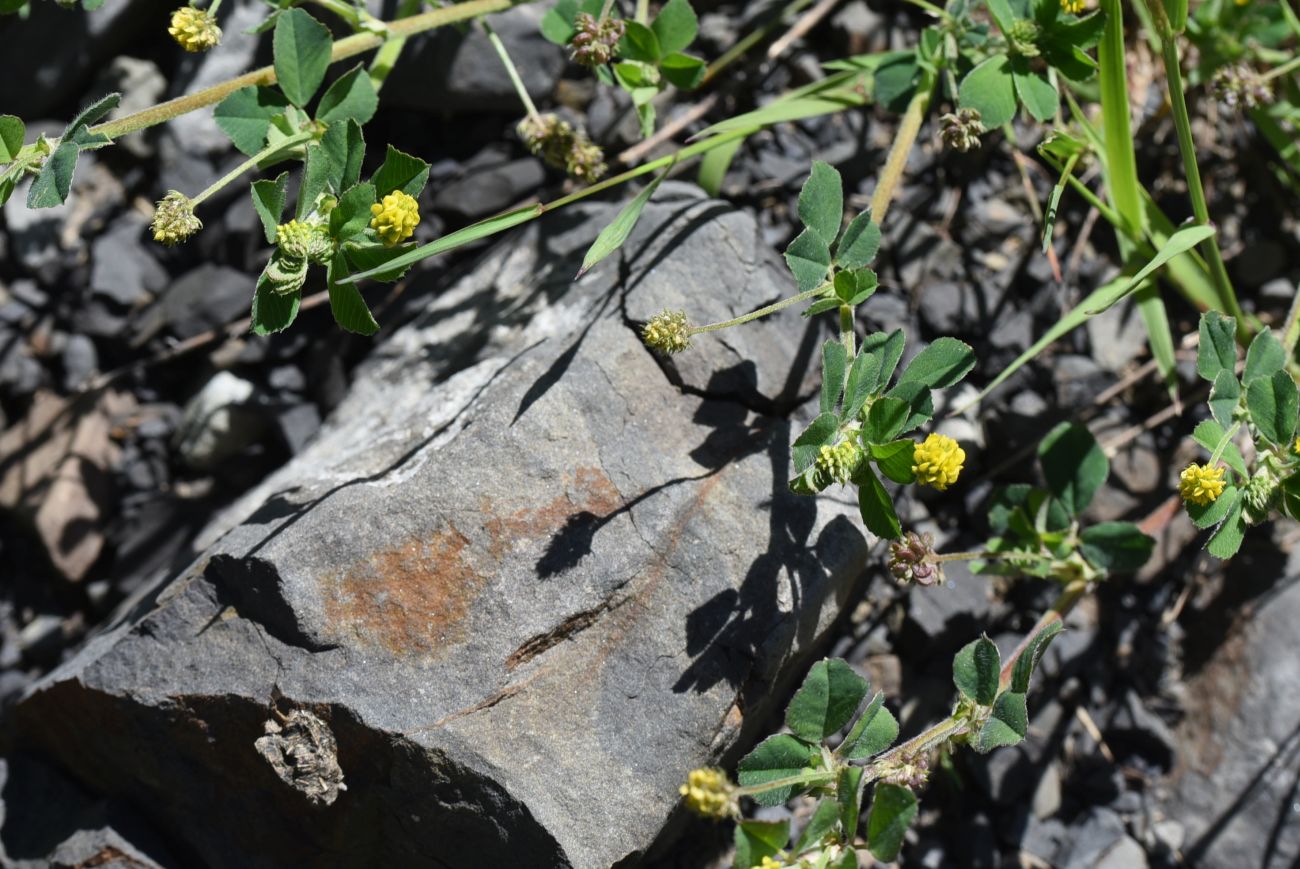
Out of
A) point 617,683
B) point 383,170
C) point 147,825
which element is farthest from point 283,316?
A: point 147,825

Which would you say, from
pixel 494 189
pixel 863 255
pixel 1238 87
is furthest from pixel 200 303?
pixel 1238 87

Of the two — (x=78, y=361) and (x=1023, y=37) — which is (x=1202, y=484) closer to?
(x=1023, y=37)

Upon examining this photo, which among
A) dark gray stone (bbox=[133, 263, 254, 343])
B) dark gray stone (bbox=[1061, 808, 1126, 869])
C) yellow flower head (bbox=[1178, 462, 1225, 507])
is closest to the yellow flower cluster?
yellow flower head (bbox=[1178, 462, 1225, 507])

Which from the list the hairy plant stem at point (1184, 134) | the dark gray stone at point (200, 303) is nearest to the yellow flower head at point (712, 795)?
the hairy plant stem at point (1184, 134)

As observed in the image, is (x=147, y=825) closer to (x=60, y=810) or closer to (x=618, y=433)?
(x=60, y=810)

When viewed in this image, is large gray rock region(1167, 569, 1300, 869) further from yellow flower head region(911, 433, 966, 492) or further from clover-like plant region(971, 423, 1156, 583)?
yellow flower head region(911, 433, 966, 492)

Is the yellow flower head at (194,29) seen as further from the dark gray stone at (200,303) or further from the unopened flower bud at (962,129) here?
the unopened flower bud at (962,129)
